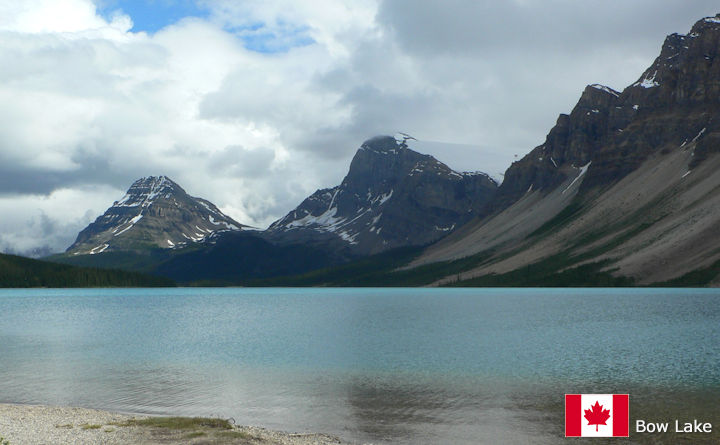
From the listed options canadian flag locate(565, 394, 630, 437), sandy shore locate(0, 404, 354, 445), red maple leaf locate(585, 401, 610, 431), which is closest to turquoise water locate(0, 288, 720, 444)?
canadian flag locate(565, 394, 630, 437)

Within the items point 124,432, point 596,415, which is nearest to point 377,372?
point 596,415

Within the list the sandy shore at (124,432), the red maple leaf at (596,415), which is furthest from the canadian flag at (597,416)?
the sandy shore at (124,432)

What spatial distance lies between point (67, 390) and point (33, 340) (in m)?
39.9

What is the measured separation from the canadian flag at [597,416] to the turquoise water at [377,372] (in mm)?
799

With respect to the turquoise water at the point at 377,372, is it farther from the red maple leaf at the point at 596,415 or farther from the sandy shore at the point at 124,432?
the sandy shore at the point at 124,432

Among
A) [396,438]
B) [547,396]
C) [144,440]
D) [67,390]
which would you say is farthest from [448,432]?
[67,390]

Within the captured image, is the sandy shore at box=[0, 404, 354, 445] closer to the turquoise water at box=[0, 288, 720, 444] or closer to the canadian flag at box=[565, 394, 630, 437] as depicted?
the turquoise water at box=[0, 288, 720, 444]

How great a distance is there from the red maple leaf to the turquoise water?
164 centimetres

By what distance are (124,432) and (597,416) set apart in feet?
81.1

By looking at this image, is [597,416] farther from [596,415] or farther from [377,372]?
[377,372]

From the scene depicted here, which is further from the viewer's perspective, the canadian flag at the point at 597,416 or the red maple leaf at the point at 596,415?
the red maple leaf at the point at 596,415

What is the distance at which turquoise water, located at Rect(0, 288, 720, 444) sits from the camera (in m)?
36.2

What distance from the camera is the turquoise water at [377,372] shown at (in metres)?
36.2

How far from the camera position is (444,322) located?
101m
